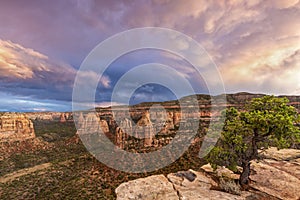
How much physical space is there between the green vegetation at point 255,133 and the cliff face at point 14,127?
4428 inches

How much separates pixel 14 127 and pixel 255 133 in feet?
435

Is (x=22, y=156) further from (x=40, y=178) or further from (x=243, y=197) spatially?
(x=243, y=197)

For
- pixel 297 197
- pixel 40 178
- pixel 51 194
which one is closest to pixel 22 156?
pixel 40 178

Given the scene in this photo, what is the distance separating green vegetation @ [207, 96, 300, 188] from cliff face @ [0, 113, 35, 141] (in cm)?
11247

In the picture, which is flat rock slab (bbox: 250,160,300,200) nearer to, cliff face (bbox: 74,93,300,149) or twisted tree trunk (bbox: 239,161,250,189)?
twisted tree trunk (bbox: 239,161,250,189)

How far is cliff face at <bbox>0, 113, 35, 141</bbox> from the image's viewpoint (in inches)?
3986

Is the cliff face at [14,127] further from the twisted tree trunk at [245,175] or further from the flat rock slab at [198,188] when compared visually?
the twisted tree trunk at [245,175]

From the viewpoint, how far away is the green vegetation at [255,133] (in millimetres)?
14391

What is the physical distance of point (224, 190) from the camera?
50.1 feet

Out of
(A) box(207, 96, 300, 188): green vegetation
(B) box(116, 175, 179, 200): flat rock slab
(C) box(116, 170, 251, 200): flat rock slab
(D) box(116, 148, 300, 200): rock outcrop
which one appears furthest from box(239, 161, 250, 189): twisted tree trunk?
(B) box(116, 175, 179, 200): flat rock slab

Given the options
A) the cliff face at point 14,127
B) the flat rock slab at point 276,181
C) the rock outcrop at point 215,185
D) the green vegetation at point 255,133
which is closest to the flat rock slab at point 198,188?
the rock outcrop at point 215,185

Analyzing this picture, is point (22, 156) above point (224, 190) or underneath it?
underneath

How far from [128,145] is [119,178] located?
25861mm

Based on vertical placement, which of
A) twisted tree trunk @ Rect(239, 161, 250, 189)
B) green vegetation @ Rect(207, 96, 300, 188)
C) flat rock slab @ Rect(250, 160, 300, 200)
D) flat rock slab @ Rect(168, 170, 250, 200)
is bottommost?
flat rock slab @ Rect(250, 160, 300, 200)
